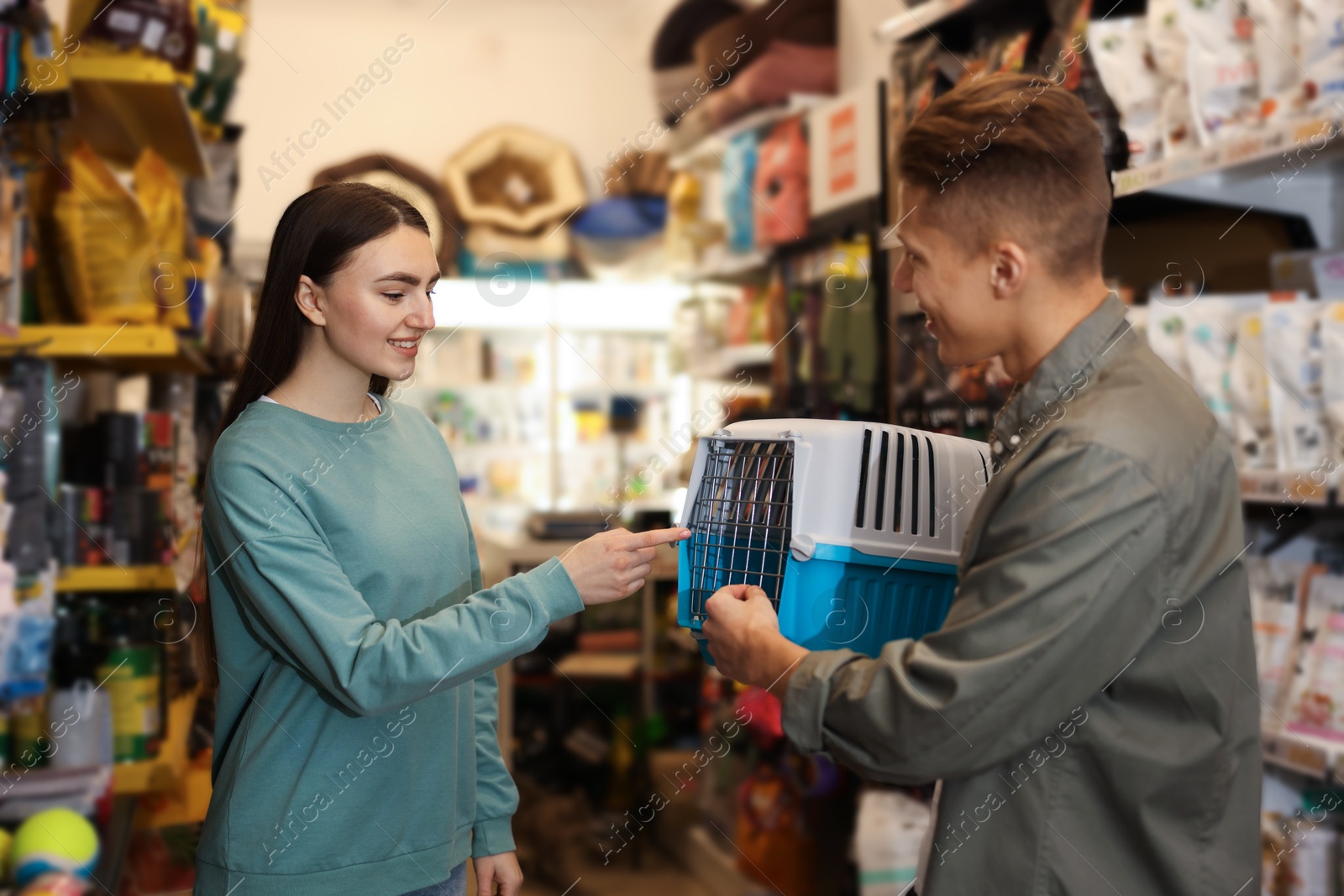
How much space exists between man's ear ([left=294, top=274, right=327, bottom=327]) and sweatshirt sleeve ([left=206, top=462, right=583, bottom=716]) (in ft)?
0.74

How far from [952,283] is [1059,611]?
40cm

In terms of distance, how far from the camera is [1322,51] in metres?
1.84

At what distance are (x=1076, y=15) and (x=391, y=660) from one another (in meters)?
2.05

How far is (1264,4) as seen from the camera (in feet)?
6.46

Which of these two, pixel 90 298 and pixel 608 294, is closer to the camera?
pixel 90 298

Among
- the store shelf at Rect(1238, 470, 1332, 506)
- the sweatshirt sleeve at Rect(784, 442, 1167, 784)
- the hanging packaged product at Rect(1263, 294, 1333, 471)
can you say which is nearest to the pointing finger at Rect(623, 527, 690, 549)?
the sweatshirt sleeve at Rect(784, 442, 1167, 784)

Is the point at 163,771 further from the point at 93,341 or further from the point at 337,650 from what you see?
the point at 337,650

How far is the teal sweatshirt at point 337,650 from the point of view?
129 centimetres

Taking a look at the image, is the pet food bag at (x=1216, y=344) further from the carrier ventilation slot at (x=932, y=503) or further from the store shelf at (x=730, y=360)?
the store shelf at (x=730, y=360)

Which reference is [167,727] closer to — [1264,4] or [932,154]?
[932,154]

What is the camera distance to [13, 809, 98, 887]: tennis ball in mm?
1804

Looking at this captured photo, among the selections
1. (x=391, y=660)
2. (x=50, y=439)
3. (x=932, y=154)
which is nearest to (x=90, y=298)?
(x=50, y=439)

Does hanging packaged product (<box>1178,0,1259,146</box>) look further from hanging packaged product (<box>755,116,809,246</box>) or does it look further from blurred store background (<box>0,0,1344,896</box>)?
hanging packaged product (<box>755,116,809,246</box>)

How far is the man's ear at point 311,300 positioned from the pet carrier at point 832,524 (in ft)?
1.77
